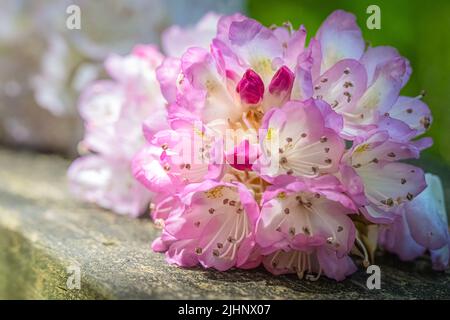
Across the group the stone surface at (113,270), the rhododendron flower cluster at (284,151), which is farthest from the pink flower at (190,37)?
the stone surface at (113,270)

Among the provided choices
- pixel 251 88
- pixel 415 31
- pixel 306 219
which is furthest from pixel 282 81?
pixel 415 31

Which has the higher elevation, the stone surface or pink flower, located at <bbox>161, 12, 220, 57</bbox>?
pink flower, located at <bbox>161, 12, 220, 57</bbox>

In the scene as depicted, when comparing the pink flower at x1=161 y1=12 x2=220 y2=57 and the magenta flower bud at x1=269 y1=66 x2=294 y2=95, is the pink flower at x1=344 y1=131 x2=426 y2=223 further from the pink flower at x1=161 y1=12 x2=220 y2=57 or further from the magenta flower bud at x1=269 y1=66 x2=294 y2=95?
the pink flower at x1=161 y1=12 x2=220 y2=57

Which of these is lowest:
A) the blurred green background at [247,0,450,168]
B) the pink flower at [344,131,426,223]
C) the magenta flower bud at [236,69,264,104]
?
the pink flower at [344,131,426,223]

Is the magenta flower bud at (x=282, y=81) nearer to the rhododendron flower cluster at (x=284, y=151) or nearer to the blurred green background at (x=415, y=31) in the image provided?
the rhododendron flower cluster at (x=284, y=151)

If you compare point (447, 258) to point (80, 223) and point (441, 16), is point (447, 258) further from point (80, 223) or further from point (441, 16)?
point (441, 16)

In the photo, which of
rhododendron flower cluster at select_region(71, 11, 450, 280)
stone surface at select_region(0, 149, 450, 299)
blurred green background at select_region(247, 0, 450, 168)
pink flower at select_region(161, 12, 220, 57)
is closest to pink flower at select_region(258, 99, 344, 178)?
rhododendron flower cluster at select_region(71, 11, 450, 280)
